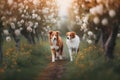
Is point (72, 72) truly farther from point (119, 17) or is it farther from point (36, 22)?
point (36, 22)

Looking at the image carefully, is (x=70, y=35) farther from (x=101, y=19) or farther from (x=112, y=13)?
(x=112, y=13)

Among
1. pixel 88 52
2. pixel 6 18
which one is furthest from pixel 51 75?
pixel 6 18

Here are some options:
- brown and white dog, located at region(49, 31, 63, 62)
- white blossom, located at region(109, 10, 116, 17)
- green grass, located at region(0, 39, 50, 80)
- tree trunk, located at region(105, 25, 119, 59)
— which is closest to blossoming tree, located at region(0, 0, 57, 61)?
green grass, located at region(0, 39, 50, 80)

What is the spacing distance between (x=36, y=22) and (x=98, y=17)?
3289 millimetres

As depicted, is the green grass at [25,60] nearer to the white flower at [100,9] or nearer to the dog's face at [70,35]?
the dog's face at [70,35]

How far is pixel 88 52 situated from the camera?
10.8 m

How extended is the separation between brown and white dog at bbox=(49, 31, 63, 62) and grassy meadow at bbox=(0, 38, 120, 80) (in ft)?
0.43

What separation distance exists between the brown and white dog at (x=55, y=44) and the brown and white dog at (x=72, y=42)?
0.88 feet

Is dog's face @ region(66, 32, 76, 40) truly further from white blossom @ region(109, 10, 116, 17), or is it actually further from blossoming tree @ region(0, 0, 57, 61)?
white blossom @ region(109, 10, 116, 17)

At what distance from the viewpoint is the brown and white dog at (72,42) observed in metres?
11.2

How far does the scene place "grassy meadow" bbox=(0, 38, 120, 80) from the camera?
31.4 feet

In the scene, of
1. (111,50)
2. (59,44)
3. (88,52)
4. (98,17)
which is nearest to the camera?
(98,17)

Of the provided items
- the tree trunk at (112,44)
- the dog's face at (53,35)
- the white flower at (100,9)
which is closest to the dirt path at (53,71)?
the dog's face at (53,35)

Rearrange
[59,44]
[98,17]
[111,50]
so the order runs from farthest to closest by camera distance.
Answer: [59,44]
[111,50]
[98,17]
